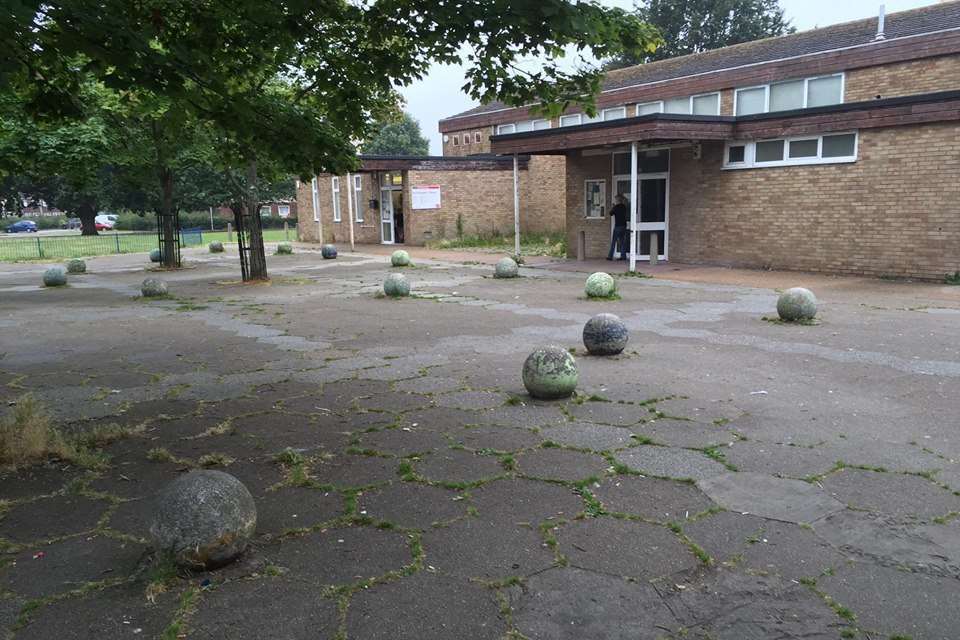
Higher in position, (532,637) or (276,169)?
(276,169)

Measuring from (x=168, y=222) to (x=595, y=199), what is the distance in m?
12.3

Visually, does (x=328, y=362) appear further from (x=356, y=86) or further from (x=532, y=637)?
(x=532, y=637)

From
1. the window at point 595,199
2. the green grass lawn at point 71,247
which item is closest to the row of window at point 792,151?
the window at point 595,199

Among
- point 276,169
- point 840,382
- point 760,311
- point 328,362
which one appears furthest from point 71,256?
point 840,382

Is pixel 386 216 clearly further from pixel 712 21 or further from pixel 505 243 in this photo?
pixel 712 21

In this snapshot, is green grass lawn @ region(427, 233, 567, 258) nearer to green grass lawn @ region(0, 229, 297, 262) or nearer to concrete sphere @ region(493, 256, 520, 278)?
concrete sphere @ region(493, 256, 520, 278)

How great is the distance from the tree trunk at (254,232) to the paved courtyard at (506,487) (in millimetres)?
7279

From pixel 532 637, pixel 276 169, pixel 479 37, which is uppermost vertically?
pixel 479 37

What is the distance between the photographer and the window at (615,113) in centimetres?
2692

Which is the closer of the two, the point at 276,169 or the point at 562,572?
the point at 562,572

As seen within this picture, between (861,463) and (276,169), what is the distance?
826 cm

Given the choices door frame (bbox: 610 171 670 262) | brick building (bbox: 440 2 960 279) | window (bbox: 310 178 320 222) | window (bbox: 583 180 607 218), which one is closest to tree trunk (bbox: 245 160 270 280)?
brick building (bbox: 440 2 960 279)

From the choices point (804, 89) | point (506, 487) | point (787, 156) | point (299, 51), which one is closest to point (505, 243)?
point (804, 89)

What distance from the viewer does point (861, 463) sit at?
4.70 m
